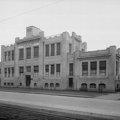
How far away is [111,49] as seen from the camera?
2886 centimetres

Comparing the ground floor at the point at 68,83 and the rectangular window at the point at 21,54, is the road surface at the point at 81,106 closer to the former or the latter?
the ground floor at the point at 68,83

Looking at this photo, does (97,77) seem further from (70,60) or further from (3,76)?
(3,76)

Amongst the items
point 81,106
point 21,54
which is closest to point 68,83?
point 21,54

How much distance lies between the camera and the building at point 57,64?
29.5 meters

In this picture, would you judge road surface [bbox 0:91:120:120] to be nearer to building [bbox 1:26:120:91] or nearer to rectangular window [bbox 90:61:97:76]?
building [bbox 1:26:120:91]

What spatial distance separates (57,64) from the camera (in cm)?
3575

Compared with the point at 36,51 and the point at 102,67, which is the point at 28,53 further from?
the point at 102,67

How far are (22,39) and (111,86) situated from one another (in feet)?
86.7

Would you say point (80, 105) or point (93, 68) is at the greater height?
point (93, 68)

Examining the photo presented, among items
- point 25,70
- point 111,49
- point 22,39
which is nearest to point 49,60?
point 25,70

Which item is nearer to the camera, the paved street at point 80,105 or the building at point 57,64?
the paved street at point 80,105

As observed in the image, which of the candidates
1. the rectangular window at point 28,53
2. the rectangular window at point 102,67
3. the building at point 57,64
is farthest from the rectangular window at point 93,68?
the rectangular window at point 28,53

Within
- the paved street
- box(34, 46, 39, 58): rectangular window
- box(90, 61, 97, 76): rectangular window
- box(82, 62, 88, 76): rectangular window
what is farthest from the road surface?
box(34, 46, 39, 58): rectangular window

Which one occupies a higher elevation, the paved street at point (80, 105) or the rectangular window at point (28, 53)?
the rectangular window at point (28, 53)
